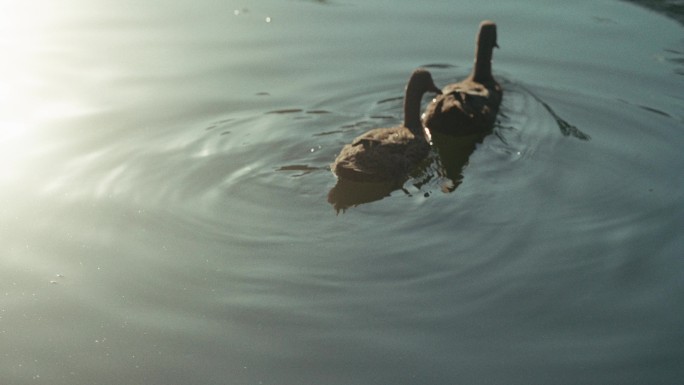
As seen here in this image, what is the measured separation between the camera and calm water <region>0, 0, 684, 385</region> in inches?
239

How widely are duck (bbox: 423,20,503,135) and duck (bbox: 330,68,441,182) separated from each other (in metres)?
0.25

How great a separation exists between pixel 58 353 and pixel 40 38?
6483 mm

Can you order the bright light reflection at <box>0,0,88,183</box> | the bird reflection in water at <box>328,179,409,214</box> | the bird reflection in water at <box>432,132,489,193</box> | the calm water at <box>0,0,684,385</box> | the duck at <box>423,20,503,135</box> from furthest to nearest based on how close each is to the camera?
1. the duck at <box>423,20,503,135</box>
2. the bright light reflection at <box>0,0,88,183</box>
3. the bird reflection in water at <box>432,132,489,193</box>
4. the bird reflection in water at <box>328,179,409,214</box>
5. the calm water at <box>0,0,684,385</box>

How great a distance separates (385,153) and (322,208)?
0.88m

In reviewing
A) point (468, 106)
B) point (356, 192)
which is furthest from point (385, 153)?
point (468, 106)

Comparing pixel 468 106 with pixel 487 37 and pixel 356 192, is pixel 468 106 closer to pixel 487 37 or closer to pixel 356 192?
pixel 487 37

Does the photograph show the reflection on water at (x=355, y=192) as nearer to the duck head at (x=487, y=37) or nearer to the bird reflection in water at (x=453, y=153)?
the bird reflection in water at (x=453, y=153)

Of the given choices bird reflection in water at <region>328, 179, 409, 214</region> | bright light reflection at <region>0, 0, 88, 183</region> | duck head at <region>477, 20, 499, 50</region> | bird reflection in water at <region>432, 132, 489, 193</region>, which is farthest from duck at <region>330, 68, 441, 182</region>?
bright light reflection at <region>0, 0, 88, 183</region>

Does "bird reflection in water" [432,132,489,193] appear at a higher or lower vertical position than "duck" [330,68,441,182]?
lower

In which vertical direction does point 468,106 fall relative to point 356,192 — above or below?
above

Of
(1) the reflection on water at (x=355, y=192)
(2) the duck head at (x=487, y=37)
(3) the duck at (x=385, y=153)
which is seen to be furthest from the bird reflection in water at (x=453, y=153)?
(2) the duck head at (x=487, y=37)

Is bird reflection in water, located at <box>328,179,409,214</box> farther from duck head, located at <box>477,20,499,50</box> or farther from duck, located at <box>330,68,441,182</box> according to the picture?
duck head, located at <box>477,20,499,50</box>

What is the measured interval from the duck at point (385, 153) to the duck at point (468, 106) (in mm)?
255

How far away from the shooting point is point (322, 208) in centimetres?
793
